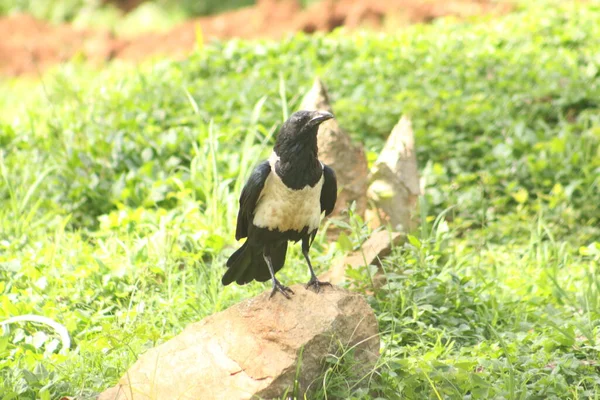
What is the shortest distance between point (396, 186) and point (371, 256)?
0.95 metres

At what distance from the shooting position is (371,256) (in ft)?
13.6

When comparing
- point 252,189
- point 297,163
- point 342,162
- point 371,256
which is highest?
point 297,163

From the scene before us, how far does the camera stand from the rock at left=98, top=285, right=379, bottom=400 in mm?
3016

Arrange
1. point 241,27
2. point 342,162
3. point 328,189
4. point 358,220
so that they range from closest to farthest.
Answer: point 328,189, point 358,220, point 342,162, point 241,27

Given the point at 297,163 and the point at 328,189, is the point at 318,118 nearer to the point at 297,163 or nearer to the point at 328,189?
the point at 297,163

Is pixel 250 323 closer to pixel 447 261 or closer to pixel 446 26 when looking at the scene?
pixel 447 261

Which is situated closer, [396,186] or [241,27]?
[396,186]

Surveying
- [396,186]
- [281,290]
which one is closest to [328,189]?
[281,290]

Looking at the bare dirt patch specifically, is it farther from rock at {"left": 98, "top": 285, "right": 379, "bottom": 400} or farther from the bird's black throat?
rock at {"left": 98, "top": 285, "right": 379, "bottom": 400}

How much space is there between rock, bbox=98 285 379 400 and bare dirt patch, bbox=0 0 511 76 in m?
7.66

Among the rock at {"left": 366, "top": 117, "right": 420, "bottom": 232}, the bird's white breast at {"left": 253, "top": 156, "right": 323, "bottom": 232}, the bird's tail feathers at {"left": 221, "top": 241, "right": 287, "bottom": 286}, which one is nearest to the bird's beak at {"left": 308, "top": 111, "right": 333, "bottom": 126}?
the bird's white breast at {"left": 253, "top": 156, "right": 323, "bottom": 232}

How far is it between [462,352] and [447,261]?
44.8 inches

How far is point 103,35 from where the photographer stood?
11617mm

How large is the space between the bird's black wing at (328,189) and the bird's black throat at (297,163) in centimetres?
23
